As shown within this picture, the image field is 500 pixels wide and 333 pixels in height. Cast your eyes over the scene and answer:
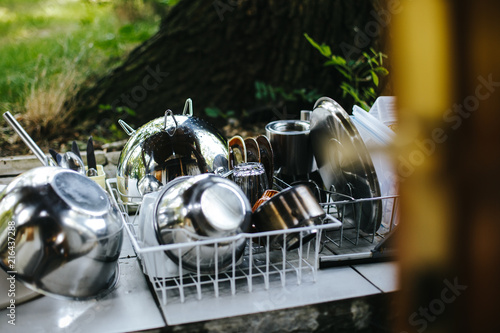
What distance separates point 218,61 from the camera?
6.91 feet

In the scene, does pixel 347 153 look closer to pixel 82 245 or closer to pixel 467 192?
pixel 82 245

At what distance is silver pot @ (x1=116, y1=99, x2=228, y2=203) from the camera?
3.25 ft

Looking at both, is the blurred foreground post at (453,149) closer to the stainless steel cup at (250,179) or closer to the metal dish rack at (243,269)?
the metal dish rack at (243,269)

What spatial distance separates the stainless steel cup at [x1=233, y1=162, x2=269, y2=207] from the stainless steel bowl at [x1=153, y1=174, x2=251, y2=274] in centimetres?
16

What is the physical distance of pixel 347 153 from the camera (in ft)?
3.13

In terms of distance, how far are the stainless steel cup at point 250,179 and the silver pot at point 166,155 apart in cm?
7

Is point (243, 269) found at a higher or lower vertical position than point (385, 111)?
lower

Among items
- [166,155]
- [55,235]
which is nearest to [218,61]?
[166,155]

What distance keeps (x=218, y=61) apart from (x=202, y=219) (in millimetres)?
1443

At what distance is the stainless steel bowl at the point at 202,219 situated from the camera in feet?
2.53

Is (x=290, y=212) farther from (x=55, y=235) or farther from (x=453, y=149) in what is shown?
(x=453, y=149)

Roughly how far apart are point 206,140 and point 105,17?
3.42 meters

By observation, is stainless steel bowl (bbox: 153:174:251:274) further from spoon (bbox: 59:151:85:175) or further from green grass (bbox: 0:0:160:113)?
green grass (bbox: 0:0:160:113)

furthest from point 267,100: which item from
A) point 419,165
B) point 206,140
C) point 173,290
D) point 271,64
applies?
point 419,165
